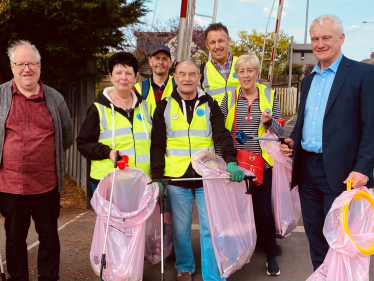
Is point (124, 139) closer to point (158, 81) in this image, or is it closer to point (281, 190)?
point (158, 81)

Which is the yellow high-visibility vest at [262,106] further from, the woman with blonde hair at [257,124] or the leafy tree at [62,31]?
the leafy tree at [62,31]

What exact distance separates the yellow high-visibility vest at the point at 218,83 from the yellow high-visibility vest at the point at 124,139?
100 centimetres

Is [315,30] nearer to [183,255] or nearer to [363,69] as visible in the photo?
[363,69]

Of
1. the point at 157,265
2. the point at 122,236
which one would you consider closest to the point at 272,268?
the point at 157,265

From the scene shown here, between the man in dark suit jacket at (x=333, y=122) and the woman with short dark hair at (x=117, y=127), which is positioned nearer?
the man in dark suit jacket at (x=333, y=122)

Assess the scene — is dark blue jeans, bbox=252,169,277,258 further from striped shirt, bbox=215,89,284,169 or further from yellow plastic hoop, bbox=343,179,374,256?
yellow plastic hoop, bbox=343,179,374,256

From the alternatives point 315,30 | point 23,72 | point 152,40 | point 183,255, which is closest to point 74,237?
point 183,255

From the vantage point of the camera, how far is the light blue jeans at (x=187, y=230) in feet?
11.5

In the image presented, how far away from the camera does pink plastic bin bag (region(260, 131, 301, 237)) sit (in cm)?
385

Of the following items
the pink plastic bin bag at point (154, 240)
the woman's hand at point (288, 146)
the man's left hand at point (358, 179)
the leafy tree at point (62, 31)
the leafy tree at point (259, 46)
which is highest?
the leafy tree at point (259, 46)

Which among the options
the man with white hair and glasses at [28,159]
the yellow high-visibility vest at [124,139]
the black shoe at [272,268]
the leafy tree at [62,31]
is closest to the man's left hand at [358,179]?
the black shoe at [272,268]

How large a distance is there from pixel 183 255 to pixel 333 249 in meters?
1.42

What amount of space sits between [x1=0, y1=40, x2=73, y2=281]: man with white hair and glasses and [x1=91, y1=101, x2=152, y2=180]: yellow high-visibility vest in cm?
35

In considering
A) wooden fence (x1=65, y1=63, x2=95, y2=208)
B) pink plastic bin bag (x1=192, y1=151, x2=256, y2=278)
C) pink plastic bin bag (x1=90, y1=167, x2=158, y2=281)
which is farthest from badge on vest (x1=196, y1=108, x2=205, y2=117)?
wooden fence (x1=65, y1=63, x2=95, y2=208)
